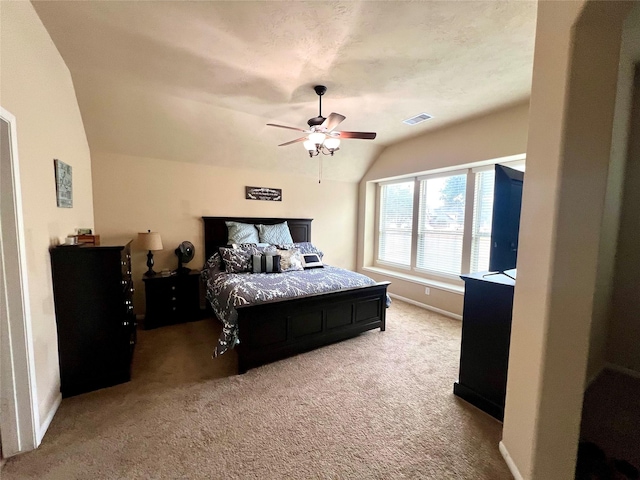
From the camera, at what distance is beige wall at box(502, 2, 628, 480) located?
1163 mm

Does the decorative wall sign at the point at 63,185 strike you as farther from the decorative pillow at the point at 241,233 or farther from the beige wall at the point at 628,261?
the beige wall at the point at 628,261

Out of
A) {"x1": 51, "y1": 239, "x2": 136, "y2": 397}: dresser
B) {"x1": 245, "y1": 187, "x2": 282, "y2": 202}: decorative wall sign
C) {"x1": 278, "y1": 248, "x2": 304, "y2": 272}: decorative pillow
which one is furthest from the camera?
{"x1": 245, "y1": 187, "x2": 282, "y2": 202}: decorative wall sign

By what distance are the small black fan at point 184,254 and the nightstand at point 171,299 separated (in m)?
0.14

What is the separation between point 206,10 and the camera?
1.70m

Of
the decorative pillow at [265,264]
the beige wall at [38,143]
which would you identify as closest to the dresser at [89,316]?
the beige wall at [38,143]

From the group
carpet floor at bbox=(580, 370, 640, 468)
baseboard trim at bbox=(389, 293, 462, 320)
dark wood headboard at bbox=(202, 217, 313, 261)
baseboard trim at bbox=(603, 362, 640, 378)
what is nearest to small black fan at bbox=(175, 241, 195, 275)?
dark wood headboard at bbox=(202, 217, 313, 261)

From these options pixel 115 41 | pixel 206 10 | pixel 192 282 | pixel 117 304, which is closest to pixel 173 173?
pixel 192 282

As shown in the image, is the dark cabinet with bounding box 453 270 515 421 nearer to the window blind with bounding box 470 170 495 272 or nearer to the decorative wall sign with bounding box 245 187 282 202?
the window blind with bounding box 470 170 495 272

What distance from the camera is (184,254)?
3803mm

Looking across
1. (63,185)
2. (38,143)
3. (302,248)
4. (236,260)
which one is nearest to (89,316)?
(63,185)

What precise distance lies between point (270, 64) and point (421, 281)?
12.1 ft

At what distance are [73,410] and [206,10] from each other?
9.57ft

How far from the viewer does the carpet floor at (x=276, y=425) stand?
4.85ft

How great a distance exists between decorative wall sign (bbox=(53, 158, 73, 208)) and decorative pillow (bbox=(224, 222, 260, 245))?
191cm
